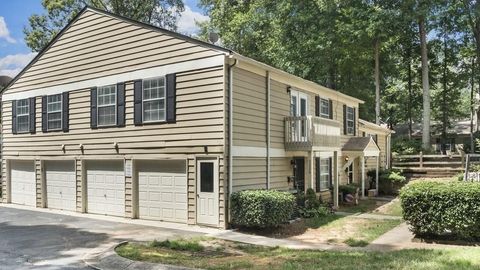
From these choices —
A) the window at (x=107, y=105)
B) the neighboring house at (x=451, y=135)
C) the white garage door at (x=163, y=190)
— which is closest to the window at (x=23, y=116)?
the window at (x=107, y=105)

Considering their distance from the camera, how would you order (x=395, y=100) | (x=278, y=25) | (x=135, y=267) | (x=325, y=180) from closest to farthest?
(x=135, y=267) → (x=325, y=180) → (x=278, y=25) → (x=395, y=100)

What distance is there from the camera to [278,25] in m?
34.1

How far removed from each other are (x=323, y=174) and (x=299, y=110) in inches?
134

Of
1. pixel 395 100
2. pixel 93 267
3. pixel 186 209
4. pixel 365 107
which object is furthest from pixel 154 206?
pixel 395 100

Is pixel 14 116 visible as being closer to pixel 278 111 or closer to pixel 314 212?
pixel 278 111

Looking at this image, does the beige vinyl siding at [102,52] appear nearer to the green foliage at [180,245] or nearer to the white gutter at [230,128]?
the white gutter at [230,128]

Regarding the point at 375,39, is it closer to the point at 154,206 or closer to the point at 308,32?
the point at 308,32

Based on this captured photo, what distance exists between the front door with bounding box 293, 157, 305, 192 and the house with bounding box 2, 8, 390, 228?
7 cm

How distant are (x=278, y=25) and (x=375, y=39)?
7212 millimetres

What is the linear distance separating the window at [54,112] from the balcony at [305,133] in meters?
8.88

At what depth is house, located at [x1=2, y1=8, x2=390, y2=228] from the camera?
13180mm

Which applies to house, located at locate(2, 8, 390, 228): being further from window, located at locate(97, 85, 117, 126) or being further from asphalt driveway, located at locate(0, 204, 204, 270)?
asphalt driveway, located at locate(0, 204, 204, 270)

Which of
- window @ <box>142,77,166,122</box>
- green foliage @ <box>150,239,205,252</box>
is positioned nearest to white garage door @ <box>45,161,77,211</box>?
window @ <box>142,77,166,122</box>

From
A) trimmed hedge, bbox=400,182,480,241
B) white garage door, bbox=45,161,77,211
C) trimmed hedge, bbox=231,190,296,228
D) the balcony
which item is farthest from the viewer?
white garage door, bbox=45,161,77,211
